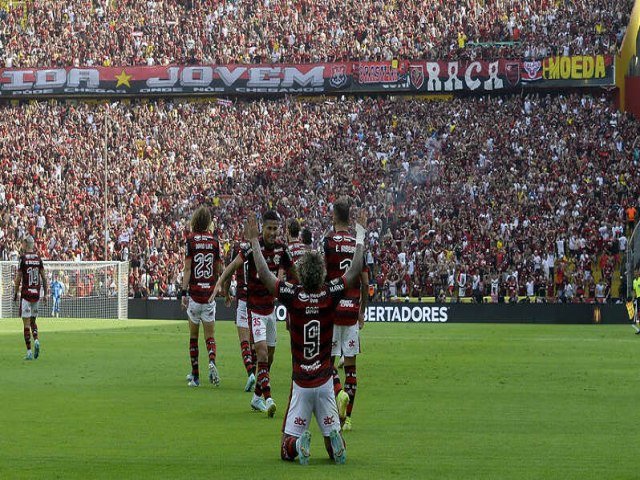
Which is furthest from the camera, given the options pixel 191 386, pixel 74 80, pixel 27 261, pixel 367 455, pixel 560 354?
pixel 74 80

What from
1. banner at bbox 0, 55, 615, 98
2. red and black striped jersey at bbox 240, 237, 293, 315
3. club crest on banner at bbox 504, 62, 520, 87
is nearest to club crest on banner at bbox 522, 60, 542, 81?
banner at bbox 0, 55, 615, 98

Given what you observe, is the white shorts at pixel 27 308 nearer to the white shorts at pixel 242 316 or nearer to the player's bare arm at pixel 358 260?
the white shorts at pixel 242 316

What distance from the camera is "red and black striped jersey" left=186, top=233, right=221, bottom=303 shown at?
1888cm

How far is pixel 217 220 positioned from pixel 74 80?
17.9 meters

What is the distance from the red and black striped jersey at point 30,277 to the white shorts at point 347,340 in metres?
12.3

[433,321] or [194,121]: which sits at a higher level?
[194,121]

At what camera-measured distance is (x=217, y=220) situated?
57.7m

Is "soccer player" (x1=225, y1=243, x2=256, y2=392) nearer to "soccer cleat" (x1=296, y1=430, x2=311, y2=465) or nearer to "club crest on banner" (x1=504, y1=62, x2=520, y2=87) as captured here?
"soccer cleat" (x1=296, y1=430, x2=311, y2=465)

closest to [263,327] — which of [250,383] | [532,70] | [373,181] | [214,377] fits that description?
[250,383]

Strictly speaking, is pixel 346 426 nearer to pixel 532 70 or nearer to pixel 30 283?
pixel 30 283

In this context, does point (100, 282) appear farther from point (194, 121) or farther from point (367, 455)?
point (367, 455)

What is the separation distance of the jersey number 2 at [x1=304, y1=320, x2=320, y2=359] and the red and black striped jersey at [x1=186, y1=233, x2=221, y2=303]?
767cm

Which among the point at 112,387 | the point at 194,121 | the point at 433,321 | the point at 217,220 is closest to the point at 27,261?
the point at 112,387

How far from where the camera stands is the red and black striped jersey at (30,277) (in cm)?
2541
